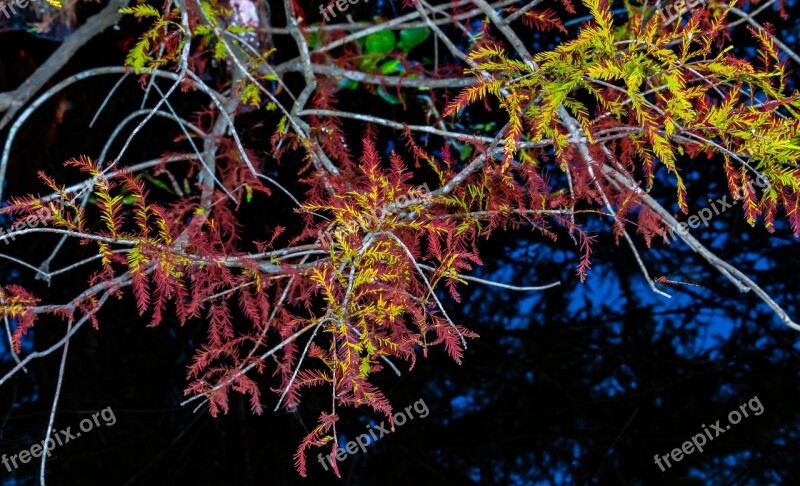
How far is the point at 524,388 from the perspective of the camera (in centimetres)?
168

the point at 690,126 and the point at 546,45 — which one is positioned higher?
the point at 546,45

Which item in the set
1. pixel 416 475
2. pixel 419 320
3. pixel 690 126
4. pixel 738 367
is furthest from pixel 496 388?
pixel 690 126

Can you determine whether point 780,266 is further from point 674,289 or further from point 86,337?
point 86,337

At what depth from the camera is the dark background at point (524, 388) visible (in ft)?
5.24

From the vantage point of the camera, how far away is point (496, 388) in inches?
66.1

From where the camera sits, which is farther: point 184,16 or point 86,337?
point 86,337

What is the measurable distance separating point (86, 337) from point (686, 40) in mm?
1576

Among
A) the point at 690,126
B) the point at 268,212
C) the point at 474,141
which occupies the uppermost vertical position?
the point at 268,212

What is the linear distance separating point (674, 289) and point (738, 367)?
24 centimetres

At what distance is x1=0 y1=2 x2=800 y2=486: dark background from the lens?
1596 mm

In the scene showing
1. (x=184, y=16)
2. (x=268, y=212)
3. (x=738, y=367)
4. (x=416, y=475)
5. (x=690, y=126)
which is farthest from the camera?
(x=268, y=212)

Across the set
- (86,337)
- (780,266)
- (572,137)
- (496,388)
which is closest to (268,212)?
(86,337)

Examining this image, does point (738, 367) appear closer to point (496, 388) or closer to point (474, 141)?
point (496, 388)

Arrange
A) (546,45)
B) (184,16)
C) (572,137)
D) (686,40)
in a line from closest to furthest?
(686,40), (572,137), (184,16), (546,45)
